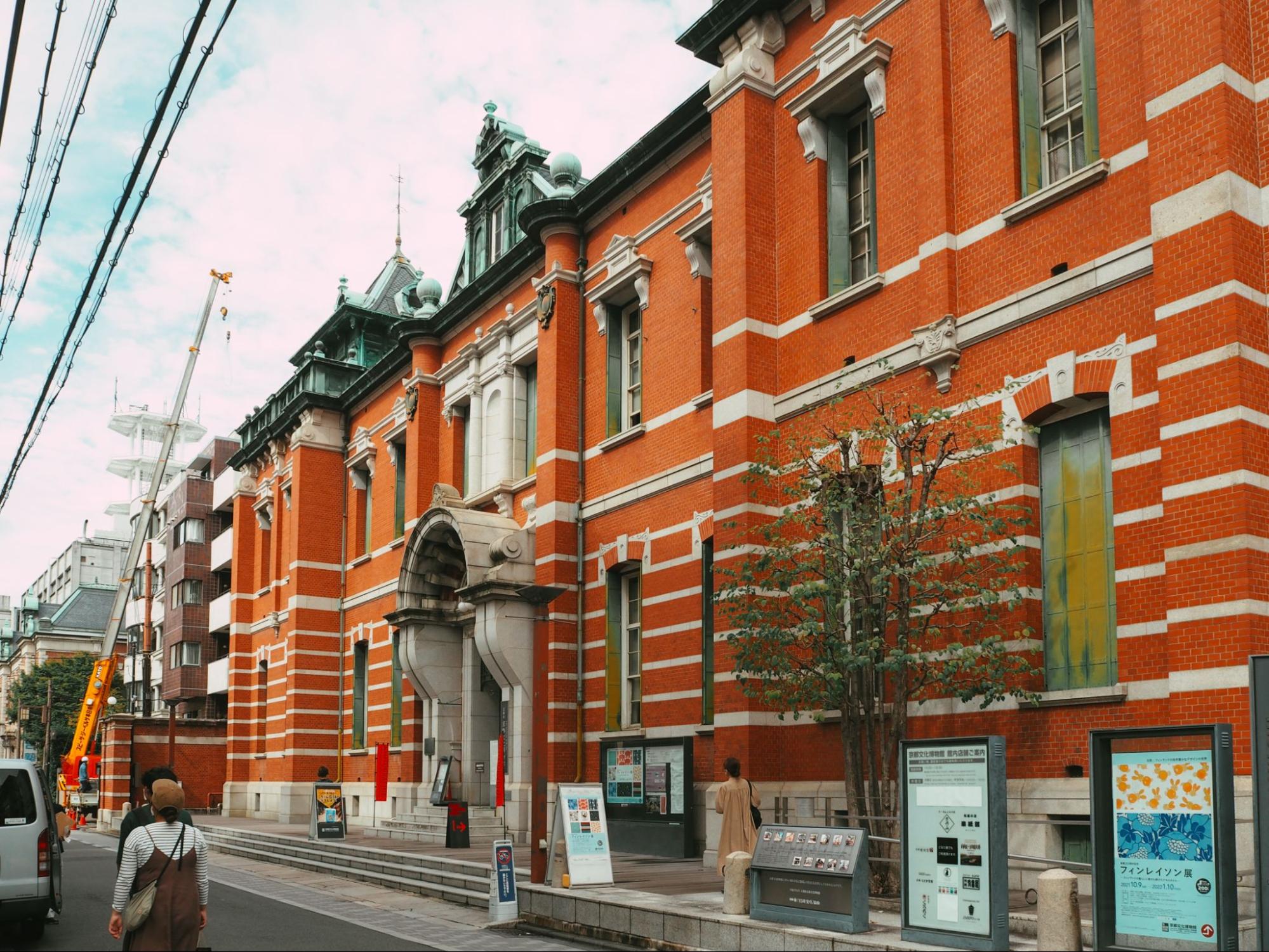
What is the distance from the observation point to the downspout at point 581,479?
23.5 meters

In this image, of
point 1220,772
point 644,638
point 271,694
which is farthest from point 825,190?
point 271,694

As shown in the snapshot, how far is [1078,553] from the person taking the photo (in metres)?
14.0

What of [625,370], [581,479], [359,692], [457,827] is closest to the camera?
[457,827]

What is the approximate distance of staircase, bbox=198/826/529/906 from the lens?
18641 millimetres

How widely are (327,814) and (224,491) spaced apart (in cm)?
3116

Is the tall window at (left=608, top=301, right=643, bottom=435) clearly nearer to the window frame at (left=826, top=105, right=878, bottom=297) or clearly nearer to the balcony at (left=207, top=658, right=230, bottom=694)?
the window frame at (left=826, top=105, right=878, bottom=297)

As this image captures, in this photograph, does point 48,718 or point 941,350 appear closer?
point 941,350

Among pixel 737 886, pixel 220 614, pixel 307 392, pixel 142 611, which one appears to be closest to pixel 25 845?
pixel 737 886

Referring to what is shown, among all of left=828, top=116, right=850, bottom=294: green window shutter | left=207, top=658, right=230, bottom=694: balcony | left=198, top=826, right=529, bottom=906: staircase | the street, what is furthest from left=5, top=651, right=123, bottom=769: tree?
left=828, top=116, right=850, bottom=294: green window shutter

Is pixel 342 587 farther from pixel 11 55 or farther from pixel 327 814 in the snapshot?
pixel 11 55

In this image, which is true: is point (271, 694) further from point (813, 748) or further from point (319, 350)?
point (813, 748)

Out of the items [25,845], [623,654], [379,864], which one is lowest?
[379,864]

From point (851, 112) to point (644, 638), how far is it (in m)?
8.78

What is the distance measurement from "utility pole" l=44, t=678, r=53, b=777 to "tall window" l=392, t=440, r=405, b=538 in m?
46.0
